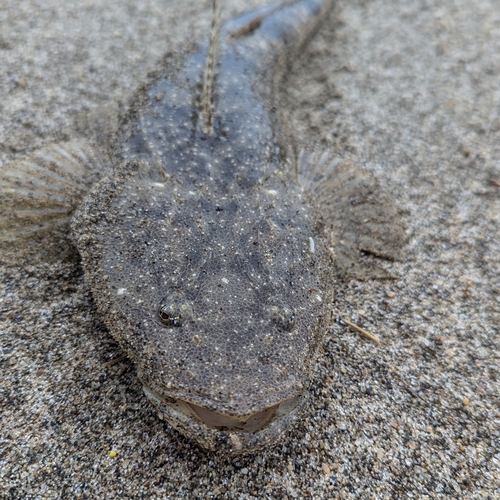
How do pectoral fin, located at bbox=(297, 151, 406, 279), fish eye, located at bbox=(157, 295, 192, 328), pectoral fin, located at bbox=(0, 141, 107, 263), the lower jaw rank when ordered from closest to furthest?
the lower jaw
fish eye, located at bbox=(157, 295, 192, 328)
pectoral fin, located at bbox=(0, 141, 107, 263)
pectoral fin, located at bbox=(297, 151, 406, 279)

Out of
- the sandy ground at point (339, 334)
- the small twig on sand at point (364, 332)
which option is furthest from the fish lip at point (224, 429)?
the small twig on sand at point (364, 332)

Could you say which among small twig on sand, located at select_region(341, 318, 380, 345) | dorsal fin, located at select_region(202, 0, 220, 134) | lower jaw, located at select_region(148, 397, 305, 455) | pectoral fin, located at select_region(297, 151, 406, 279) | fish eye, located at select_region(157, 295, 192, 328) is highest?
dorsal fin, located at select_region(202, 0, 220, 134)

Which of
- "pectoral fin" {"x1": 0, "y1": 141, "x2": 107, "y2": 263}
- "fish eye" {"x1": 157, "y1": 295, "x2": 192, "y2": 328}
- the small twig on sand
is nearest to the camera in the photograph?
"fish eye" {"x1": 157, "y1": 295, "x2": 192, "y2": 328}

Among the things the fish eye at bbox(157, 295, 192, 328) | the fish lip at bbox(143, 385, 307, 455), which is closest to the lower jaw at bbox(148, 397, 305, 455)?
the fish lip at bbox(143, 385, 307, 455)

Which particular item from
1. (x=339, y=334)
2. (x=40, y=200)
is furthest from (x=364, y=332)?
(x=40, y=200)

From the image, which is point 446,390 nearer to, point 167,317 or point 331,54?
point 167,317

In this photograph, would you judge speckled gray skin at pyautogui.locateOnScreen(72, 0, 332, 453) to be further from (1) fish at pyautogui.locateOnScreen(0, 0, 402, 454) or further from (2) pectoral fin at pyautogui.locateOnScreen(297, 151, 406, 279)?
(2) pectoral fin at pyautogui.locateOnScreen(297, 151, 406, 279)

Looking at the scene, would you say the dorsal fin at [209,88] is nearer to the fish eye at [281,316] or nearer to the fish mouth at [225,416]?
the fish eye at [281,316]
